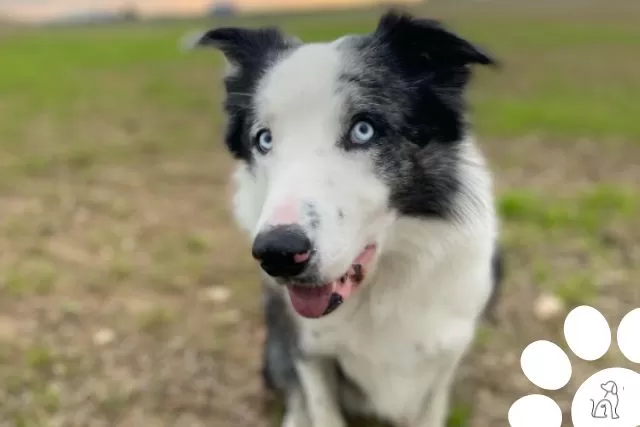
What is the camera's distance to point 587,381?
7.90 ft

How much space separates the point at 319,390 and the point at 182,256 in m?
2.08

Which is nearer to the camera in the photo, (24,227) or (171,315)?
(171,315)

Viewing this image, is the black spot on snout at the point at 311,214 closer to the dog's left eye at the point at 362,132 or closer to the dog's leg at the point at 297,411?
the dog's left eye at the point at 362,132

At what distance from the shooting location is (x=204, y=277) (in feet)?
13.7

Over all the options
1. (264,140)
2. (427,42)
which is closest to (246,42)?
(264,140)

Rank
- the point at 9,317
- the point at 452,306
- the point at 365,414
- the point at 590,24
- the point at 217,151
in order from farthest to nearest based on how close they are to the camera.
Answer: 1. the point at 590,24
2. the point at 217,151
3. the point at 9,317
4. the point at 365,414
5. the point at 452,306

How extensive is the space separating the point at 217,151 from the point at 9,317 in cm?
406

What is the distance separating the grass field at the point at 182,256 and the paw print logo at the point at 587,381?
0.36 metres

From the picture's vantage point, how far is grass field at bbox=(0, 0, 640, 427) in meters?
3.07

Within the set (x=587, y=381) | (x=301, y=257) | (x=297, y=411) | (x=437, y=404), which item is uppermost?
(x=301, y=257)

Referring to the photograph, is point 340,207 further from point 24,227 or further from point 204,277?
point 24,227

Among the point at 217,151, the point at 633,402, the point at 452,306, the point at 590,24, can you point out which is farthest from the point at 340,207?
the point at 590,24

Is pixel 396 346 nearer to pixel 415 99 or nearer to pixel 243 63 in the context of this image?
pixel 415 99

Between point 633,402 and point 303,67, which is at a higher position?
point 303,67
